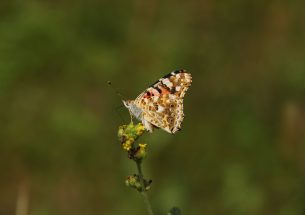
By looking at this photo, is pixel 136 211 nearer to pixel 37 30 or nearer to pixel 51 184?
pixel 51 184

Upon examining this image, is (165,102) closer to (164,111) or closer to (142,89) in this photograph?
(164,111)

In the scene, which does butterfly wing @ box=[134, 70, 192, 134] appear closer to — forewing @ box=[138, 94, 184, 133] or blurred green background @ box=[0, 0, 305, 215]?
forewing @ box=[138, 94, 184, 133]

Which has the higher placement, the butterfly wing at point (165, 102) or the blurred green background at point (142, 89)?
the blurred green background at point (142, 89)

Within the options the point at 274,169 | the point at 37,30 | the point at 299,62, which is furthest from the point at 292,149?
the point at 37,30

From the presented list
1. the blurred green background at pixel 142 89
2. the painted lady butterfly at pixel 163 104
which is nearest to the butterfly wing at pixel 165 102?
the painted lady butterfly at pixel 163 104

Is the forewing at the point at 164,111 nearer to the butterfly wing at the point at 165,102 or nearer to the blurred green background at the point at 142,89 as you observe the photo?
the butterfly wing at the point at 165,102

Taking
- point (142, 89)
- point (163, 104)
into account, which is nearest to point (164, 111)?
point (163, 104)

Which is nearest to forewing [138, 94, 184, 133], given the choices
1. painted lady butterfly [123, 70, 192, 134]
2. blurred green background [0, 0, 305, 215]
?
painted lady butterfly [123, 70, 192, 134]
